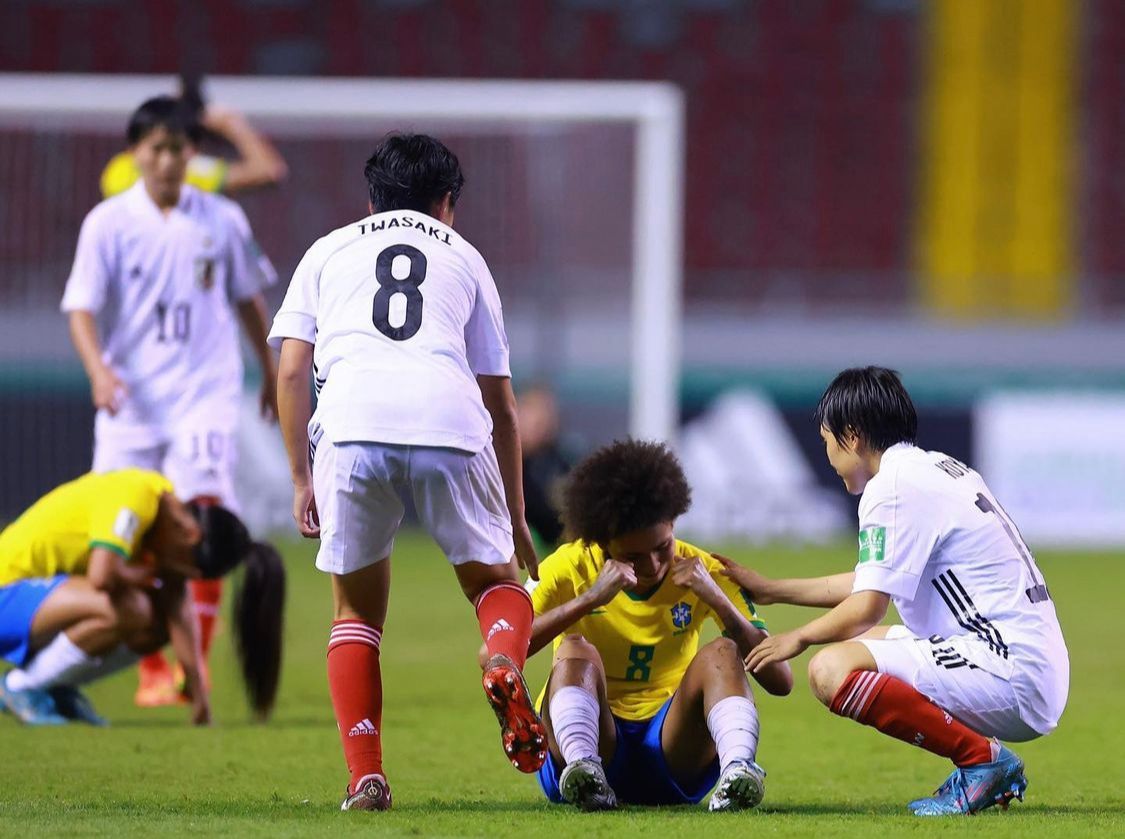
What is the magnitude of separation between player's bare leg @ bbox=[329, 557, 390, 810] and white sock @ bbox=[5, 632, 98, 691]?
2.17 metres

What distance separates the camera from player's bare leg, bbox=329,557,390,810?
13.7ft

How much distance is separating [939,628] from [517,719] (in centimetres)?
109

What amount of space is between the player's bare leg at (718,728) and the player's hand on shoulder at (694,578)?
0.19 m

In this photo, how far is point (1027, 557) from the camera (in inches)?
167

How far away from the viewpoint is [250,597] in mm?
6328

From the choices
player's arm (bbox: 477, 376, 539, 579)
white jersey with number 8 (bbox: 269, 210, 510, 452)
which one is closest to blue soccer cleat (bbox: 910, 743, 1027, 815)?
player's arm (bbox: 477, 376, 539, 579)

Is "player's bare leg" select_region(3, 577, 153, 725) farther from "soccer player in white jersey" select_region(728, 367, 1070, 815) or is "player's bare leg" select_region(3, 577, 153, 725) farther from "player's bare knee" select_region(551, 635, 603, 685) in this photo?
"soccer player in white jersey" select_region(728, 367, 1070, 815)

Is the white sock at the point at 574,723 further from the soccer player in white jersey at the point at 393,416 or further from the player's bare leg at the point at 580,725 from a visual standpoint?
the soccer player in white jersey at the point at 393,416

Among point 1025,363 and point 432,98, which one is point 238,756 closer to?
point 432,98

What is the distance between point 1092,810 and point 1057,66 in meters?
20.1

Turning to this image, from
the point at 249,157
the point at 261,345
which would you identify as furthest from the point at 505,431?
the point at 249,157

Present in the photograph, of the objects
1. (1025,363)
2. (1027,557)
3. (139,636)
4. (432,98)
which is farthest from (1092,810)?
(1025,363)

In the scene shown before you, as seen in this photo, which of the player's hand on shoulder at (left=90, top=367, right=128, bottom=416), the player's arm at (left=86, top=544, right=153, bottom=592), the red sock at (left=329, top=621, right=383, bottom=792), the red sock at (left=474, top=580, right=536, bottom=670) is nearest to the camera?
the red sock at (left=474, top=580, right=536, bottom=670)

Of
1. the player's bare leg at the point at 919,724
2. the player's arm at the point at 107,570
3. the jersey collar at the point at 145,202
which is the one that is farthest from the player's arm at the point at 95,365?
the player's bare leg at the point at 919,724
